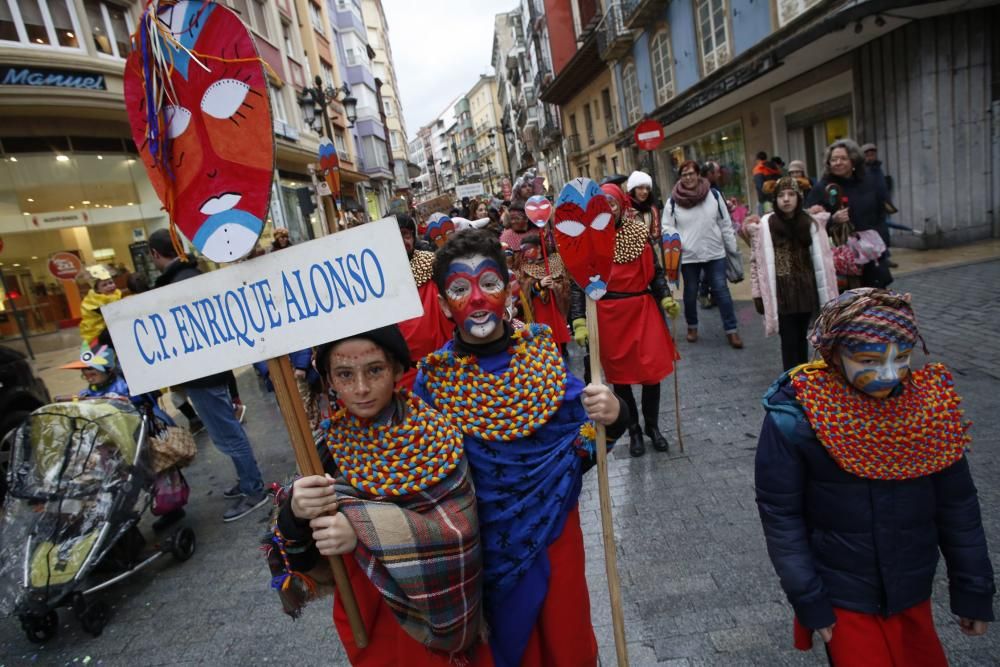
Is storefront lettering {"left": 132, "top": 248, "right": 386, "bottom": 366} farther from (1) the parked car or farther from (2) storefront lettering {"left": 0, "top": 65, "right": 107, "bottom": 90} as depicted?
(2) storefront lettering {"left": 0, "top": 65, "right": 107, "bottom": 90}

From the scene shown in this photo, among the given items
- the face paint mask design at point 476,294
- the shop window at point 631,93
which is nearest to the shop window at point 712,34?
the shop window at point 631,93

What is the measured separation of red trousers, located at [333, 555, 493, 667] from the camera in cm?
169

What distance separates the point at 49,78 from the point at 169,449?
37.4 ft

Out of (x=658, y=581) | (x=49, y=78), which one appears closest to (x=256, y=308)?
(x=658, y=581)

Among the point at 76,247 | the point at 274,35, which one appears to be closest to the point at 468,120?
the point at 274,35

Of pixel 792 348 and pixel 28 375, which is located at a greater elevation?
pixel 28 375

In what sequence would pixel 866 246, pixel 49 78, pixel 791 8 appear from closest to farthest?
pixel 866 246, pixel 791 8, pixel 49 78

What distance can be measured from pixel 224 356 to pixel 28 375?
5.25 m

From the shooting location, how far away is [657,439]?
14.1ft

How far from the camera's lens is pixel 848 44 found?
31.8 ft

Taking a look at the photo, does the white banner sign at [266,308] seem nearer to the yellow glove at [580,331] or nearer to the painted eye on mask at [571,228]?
the painted eye on mask at [571,228]

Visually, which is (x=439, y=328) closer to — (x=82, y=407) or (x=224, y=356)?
(x=82, y=407)

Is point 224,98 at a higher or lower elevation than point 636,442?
higher

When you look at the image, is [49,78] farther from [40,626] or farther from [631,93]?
[631,93]
